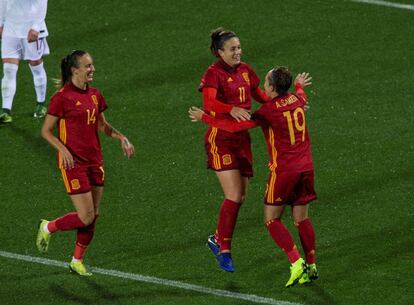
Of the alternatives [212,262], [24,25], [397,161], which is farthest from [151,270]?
[24,25]

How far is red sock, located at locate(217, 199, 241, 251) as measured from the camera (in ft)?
45.2

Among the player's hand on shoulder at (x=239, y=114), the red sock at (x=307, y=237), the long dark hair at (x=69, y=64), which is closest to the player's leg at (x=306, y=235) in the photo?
the red sock at (x=307, y=237)

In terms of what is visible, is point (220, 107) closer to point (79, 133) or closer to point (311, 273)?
point (79, 133)

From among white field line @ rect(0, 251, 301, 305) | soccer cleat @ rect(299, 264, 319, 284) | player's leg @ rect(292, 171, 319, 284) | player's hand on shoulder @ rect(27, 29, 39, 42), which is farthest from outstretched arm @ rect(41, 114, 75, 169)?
player's hand on shoulder @ rect(27, 29, 39, 42)

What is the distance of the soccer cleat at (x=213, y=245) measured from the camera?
46.0 ft

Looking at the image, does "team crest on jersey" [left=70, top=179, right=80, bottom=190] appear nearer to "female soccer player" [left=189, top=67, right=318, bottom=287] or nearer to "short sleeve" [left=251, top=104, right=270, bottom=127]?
"female soccer player" [left=189, top=67, right=318, bottom=287]

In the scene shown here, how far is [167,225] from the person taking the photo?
49.9 feet

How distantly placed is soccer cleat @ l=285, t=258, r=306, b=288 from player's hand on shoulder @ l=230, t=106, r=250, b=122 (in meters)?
1.50

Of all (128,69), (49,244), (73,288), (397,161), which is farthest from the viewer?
(128,69)

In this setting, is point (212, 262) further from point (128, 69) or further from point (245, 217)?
point (128, 69)

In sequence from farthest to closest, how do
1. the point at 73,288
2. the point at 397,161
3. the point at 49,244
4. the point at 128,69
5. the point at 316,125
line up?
the point at 128,69 < the point at 316,125 < the point at 397,161 < the point at 49,244 < the point at 73,288

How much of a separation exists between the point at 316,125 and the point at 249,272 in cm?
461

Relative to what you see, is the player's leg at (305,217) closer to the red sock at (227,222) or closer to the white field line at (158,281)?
the white field line at (158,281)

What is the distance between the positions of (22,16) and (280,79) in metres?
6.36
